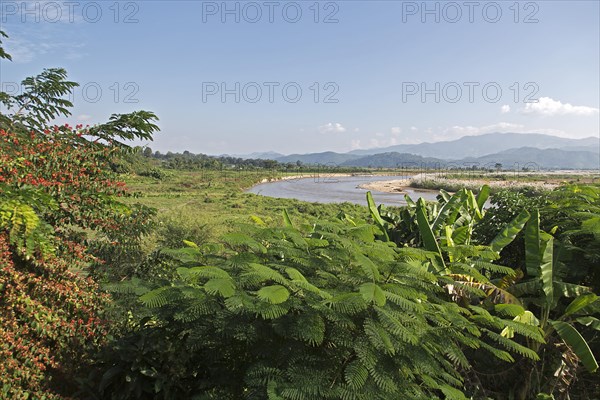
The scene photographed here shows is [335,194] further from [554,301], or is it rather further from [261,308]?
[261,308]

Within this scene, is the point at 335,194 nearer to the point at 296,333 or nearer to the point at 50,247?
the point at 50,247

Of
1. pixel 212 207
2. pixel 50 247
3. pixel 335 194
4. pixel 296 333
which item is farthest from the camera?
pixel 335 194

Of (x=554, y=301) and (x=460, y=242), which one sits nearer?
(x=554, y=301)

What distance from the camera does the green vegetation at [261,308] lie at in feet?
6.68

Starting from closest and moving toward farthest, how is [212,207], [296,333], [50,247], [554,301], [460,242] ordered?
[296,333] < [50,247] < [554,301] < [460,242] < [212,207]

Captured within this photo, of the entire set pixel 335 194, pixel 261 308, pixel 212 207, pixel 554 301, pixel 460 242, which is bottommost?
pixel 335 194

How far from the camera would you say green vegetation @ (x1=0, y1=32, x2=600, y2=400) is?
2.04 metres

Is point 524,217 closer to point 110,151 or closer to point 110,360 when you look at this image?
point 110,360

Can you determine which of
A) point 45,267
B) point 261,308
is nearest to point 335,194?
point 45,267

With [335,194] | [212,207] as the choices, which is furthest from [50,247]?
[335,194]

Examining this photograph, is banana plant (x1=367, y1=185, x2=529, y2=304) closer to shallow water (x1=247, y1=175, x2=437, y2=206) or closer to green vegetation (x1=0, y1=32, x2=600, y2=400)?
green vegetation (x1=0, y1=32, x2=600, y2=400)

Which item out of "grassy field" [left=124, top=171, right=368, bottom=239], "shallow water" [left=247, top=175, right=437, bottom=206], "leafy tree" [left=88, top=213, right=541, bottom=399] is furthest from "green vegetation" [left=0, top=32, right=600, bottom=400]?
"shallow water" [left=247, top=175, right=437, bottom=206]

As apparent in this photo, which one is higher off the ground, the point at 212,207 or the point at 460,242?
the point at 460,242

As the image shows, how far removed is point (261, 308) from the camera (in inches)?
78.8
